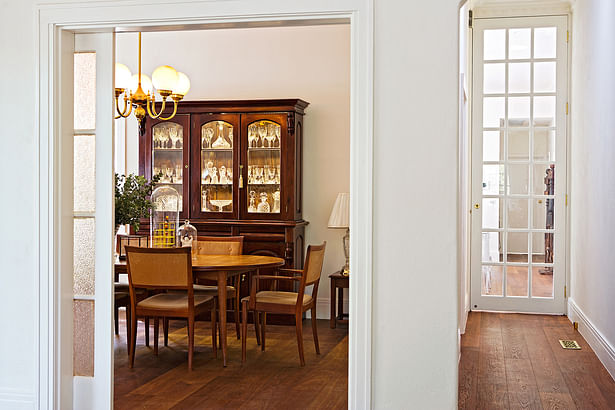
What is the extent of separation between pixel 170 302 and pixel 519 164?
4.21m

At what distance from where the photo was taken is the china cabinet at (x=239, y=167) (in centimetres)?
683

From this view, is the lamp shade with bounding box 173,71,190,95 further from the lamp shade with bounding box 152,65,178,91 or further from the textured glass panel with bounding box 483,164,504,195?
the textured glass panel with bounding box 483,164,504,195

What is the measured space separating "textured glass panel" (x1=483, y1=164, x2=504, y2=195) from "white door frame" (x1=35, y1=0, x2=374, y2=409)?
4683 millimetres

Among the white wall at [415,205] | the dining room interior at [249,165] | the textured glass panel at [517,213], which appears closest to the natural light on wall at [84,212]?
the white wall at [415,205]

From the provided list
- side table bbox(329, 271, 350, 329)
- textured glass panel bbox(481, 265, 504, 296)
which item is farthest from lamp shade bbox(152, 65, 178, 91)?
textured glass panel bbox(481, 265, 504, 296)

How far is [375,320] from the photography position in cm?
320

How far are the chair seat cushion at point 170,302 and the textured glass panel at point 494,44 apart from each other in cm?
418

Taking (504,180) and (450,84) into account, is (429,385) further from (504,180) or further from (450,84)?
(504,180)

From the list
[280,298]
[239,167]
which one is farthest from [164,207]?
[280,298]

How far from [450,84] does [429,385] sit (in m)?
1.35

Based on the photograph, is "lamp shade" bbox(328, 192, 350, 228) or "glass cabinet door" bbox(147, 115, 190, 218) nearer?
"lamp shade" bbox(328, 192, 350, 228)

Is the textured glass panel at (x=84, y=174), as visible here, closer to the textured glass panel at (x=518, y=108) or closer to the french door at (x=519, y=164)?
the french door at (x=519, y=164)

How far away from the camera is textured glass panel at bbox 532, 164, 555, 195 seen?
7.50 m
